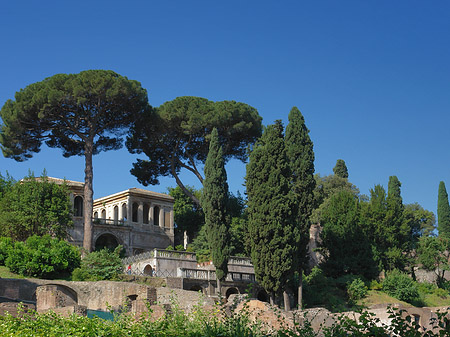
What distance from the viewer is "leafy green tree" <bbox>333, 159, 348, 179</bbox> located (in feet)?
208

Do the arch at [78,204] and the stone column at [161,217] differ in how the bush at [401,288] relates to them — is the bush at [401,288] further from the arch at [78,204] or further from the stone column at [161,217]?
the arch at [78,204]

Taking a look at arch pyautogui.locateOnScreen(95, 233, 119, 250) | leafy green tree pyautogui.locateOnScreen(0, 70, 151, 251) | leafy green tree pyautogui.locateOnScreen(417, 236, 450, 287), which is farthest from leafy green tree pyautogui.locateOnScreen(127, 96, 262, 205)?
leafy green tree pyautogui.locateOnScreen(417, 236, 450, 287)

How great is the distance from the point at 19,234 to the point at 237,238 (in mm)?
12902

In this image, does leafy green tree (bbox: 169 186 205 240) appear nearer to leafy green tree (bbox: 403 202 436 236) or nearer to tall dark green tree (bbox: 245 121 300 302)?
tall dark green tree (bbox: 245 121 300 302)

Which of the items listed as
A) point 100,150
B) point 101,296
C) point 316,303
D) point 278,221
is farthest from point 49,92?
point 316,303

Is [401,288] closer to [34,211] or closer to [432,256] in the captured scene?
[432,256]

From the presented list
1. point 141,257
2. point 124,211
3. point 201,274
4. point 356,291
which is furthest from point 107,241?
point 356,291

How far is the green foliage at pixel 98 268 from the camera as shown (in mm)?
28922

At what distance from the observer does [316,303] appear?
3206 cm

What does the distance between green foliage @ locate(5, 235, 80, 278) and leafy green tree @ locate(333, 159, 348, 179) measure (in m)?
38.6

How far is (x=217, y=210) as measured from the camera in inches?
1217

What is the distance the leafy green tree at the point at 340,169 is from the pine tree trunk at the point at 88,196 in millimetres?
33121

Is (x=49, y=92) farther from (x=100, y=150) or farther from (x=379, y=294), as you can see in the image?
(x=379, y=294)

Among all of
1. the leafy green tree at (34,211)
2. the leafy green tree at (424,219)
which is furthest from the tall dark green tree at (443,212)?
the leafy green tree at (34,211)
